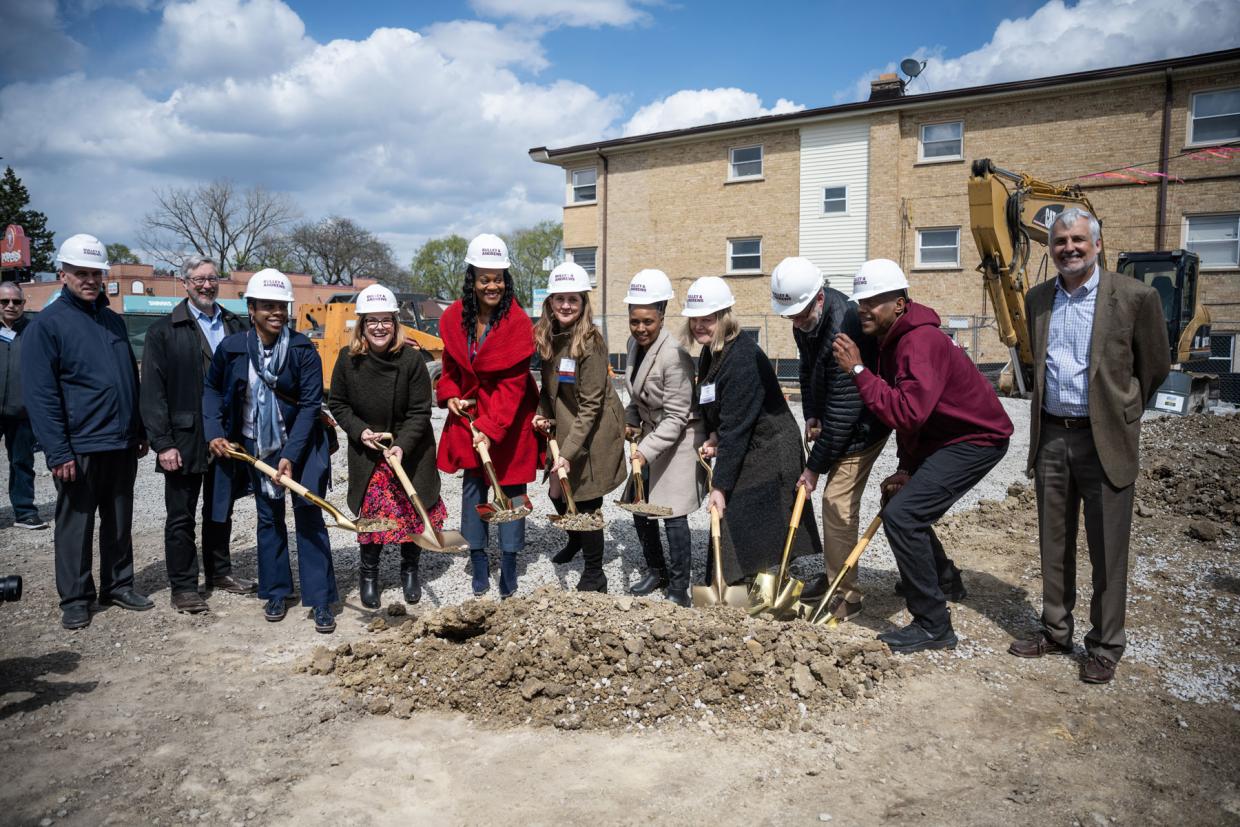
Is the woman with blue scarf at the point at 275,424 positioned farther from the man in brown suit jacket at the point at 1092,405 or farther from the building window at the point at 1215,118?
the building window at the point at 1215,118

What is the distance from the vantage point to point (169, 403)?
4.95 m

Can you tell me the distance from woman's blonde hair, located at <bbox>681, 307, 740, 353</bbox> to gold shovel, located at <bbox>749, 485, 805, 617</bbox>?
92 cm

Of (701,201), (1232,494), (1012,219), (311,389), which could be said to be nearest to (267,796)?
(311,389)

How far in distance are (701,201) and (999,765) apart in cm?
2165

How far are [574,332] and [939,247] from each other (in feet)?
60.8

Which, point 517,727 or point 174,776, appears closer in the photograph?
point 174,776

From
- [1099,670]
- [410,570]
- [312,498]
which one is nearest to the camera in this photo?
[1099,670]

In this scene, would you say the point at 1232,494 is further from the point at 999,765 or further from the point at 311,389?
the point at 311,389

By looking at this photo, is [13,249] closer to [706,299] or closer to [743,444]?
[706,299]

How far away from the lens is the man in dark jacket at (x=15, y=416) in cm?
688

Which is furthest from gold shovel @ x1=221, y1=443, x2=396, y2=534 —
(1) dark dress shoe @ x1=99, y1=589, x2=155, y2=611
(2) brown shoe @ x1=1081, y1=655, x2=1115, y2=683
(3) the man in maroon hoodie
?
(2) brown shoe @ x1=1081, y1=655, x2=1115, y2=683

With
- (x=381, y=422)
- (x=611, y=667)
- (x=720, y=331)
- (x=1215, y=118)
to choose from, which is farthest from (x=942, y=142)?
(x=611, y=667)

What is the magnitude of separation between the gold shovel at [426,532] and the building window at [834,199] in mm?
19163

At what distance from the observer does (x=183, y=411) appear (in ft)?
16.3
